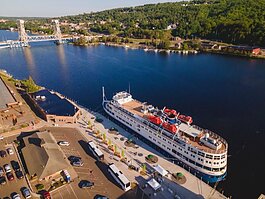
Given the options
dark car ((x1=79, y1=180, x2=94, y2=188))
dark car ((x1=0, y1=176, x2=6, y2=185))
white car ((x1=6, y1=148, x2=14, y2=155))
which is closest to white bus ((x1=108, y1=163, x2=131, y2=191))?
dark car ((x1=79, y1=180, x2=94, y2=188))

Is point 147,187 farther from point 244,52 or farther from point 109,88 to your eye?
point 244,52

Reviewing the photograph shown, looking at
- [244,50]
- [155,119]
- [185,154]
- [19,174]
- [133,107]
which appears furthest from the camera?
[244,50]

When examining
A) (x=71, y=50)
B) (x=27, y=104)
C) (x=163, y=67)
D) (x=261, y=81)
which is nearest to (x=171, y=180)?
(x=27, y=104)

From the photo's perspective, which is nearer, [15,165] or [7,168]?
[7,168]

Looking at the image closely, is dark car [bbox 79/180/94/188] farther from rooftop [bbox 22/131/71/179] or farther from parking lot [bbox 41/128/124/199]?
rooftop [bbox 22/131/71/179]

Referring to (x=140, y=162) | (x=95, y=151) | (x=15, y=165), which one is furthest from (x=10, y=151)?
(x=140, y=162)

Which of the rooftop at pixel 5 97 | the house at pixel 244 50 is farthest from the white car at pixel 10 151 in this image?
the house at pixel 244 50

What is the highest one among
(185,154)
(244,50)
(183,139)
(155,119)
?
(244,50)

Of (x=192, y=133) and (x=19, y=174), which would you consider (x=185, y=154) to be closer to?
(x=192, y=133)
